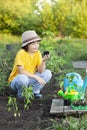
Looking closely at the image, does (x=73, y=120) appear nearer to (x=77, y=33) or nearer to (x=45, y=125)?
(x=45, y=125)

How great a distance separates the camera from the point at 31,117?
13.3 ft

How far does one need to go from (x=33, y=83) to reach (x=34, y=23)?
589 inches

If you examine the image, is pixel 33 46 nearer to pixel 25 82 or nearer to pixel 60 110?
pixel 25 82

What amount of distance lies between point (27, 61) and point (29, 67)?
0.09 metres

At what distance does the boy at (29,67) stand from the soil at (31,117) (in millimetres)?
217

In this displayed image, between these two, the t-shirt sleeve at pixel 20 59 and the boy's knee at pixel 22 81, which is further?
the t-shirt sleeve at pixel 20 59

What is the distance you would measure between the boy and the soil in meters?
0.22

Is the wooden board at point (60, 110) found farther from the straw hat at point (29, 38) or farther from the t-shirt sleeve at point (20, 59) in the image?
Answer: the straw hat at point (29, 38)

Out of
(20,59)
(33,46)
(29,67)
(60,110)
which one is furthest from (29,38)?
(60,110)

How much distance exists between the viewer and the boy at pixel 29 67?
192 inches

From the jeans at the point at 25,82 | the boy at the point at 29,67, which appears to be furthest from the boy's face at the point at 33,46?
the jeans at the point at 25,82

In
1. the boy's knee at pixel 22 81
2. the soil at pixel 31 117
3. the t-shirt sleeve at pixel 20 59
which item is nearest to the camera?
the soil at pixel 31 117

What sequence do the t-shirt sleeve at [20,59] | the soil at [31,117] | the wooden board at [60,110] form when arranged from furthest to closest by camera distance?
the t-shirt sleeve at [20,59] → the wooden board at [60,110] → the soil at [31,117]

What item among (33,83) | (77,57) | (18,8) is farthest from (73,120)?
(18,8)
